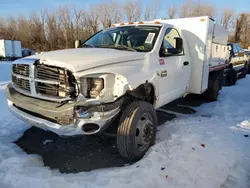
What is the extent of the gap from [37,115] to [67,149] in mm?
941

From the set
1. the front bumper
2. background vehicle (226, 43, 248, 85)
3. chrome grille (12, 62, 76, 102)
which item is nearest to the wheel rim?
the front bumper

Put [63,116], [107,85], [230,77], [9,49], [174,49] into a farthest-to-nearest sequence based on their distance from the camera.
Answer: [9,49] < [230,77] < [174,49] < [107,85] < [63,116]

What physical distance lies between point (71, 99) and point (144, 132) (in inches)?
51.0

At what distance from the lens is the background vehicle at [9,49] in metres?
30.0

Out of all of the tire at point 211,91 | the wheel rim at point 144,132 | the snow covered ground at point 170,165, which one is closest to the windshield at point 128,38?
the wheel rim at point 144,132

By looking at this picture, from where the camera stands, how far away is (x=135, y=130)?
308cm

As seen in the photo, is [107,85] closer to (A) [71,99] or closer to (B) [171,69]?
(A) [71,99]

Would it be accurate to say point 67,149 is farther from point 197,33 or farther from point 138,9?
point 138,9

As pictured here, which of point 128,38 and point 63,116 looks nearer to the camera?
point 63,116

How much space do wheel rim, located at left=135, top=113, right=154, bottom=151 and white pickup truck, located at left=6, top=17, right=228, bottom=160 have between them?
15 mm

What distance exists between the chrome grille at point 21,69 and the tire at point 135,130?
1561mm

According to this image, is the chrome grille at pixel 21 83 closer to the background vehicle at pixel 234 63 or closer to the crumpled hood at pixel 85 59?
the crumpled hood at pixel 85 59

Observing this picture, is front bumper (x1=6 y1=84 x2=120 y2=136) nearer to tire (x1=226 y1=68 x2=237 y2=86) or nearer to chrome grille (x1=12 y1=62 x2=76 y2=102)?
chrome grille (x1=12 y1=62 x2=76 y2=102)

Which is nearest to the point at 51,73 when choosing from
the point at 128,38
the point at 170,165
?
the point at 128,38
